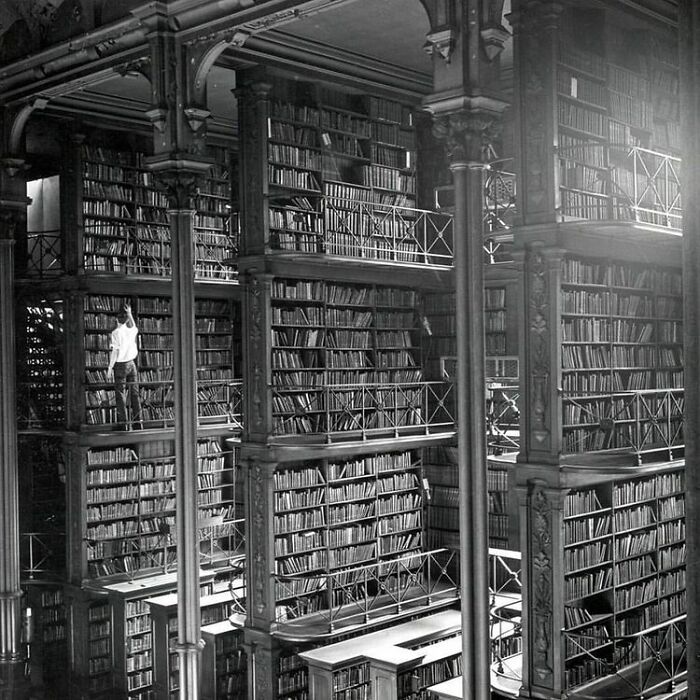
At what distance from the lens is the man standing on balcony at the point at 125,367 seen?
366 inches

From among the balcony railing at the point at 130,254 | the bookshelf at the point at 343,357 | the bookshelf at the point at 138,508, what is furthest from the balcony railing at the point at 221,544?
the balcony railing at the point at 130,254

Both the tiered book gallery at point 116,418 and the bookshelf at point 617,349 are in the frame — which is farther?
the tiered book gallery at point 116,418

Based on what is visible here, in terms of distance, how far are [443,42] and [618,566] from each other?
4.62 m

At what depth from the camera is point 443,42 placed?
4828 millimetres

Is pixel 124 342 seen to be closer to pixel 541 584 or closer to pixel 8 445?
pixel 8 445

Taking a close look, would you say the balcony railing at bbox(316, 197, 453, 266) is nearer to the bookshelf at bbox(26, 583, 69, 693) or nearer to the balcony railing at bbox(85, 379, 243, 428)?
the balcony railing at bbox(85, 379, 243, 428)

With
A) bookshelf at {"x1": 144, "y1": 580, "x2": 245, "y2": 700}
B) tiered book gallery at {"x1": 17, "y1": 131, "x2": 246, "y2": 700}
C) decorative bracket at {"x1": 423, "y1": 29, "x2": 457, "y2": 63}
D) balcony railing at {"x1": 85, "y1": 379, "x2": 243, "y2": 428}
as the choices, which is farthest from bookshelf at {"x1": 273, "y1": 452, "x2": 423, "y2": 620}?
decorative bracket at {"x1": 423, "y1": 29, "x2": 457, "y2": 63}

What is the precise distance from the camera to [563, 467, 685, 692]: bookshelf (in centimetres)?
697

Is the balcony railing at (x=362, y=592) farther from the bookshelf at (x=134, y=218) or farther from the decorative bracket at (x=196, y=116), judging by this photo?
the decorative bracket at (x=196, y=116)

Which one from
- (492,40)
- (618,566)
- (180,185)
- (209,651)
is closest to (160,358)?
(209,651)

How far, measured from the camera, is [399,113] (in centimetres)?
938

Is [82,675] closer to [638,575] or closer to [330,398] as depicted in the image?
[330,398]

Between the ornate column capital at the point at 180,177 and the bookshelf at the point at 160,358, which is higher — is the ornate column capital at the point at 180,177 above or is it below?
above

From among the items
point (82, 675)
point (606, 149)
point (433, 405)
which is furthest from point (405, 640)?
point (606, 149)
